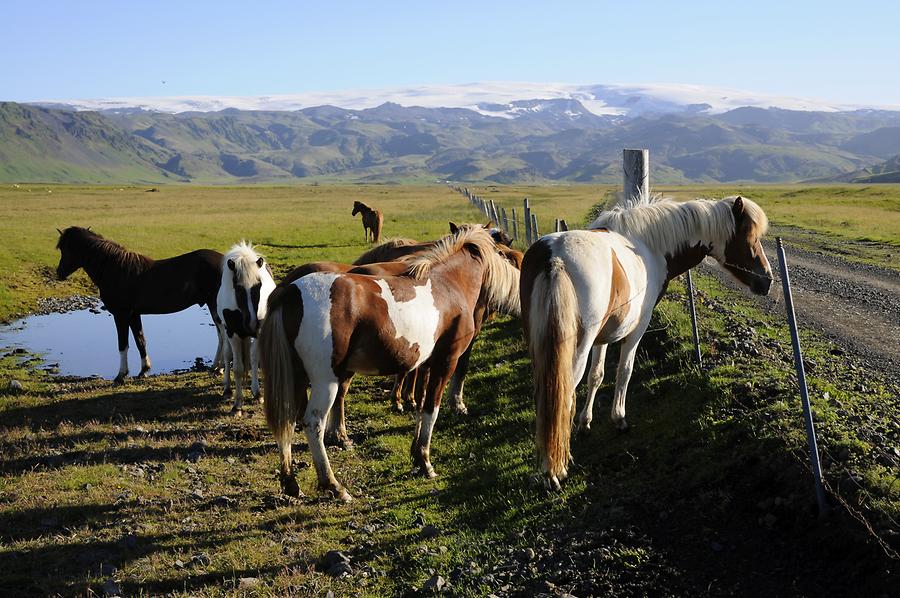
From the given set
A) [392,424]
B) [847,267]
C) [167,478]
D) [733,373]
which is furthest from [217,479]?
[847,267]

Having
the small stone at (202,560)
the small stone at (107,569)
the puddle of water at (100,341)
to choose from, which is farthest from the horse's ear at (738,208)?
the puddle of water at (100,341)

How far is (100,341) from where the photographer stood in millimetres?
15625

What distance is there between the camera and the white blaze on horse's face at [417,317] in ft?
22.5

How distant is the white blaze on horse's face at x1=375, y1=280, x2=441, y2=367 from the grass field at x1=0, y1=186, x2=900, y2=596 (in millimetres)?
1533

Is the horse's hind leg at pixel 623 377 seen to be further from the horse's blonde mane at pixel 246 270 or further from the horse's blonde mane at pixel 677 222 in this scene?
the horse's blonde mane at pixel 246 270

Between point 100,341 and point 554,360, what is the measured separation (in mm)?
13144

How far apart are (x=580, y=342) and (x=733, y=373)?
2362 millimetres

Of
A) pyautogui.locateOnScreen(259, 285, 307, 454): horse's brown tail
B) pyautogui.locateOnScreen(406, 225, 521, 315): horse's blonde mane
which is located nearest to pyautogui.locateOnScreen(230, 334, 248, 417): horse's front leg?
pyautogui.locateOnScreen(406, 225, 521, 315): horse's blonde mane

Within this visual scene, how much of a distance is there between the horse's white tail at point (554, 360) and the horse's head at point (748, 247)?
244cm

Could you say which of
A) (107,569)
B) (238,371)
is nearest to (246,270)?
(238,371)

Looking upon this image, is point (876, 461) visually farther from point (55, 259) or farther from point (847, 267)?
point (55, 259)

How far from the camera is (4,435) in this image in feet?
28.9

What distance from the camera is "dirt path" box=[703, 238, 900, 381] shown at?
9.31 meters

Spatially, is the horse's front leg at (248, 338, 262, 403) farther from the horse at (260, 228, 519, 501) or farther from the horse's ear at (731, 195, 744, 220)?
the horse's ear at (731, 195, 744, 220)
